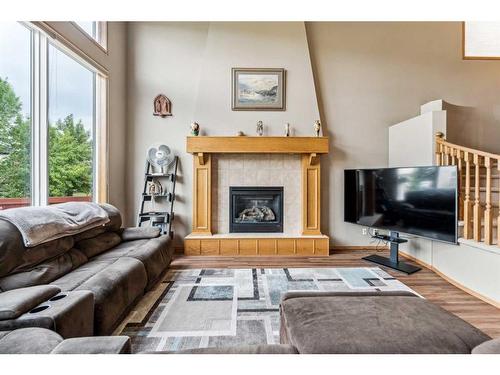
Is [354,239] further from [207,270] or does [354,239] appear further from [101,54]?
[101,54]

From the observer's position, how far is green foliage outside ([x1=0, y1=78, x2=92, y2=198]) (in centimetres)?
225

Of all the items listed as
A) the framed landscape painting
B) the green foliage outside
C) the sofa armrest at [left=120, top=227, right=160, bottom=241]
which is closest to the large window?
the green foliage outside

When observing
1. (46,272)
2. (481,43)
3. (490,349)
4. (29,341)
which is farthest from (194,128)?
(481,43)

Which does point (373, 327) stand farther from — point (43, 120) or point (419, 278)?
point (43, 120)

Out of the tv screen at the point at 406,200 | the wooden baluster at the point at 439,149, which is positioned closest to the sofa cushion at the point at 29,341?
the tv screen at the point at 406,200

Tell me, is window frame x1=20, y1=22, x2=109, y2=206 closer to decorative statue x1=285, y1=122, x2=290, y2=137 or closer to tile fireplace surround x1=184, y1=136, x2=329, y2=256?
tile fireplace surround x1=184, y1=136, x2=329, y2=256

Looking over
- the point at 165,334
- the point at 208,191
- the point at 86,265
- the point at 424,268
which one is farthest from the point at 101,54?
the point at 424,268

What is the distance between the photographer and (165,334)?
183 cm

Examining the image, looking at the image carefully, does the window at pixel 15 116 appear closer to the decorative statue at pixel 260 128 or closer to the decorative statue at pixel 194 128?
the decorative statue at pixel 194 128

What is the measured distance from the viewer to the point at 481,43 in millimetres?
4184

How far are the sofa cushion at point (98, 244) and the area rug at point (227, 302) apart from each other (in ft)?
2.29

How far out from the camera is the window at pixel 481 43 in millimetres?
4168
